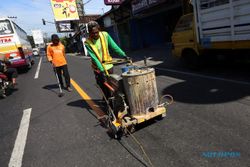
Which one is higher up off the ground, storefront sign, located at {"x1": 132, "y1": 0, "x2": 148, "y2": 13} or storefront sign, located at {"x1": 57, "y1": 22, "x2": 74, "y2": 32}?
storefront sign, located at {"x1": 57, "y1": 22, "x2": 74, "y2": 32}

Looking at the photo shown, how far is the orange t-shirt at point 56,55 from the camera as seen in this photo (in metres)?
7.83

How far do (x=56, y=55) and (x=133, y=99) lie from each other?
4805 mm

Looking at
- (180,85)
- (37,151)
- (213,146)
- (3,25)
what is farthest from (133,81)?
(3,25)

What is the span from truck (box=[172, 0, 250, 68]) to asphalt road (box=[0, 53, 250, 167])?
3.31 ft

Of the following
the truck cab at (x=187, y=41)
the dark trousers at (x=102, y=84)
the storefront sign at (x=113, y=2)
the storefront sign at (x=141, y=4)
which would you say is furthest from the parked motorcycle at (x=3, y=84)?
the storefront sign at (x=113, y=2)

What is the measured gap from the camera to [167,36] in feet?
66.9

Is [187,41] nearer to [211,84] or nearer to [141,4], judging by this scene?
[211,84]

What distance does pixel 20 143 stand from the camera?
4238 millimetres

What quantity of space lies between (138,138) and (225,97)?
242 centimetres

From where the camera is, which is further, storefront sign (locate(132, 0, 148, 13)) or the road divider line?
storefront sign (locate(132, 0, 148, 13))

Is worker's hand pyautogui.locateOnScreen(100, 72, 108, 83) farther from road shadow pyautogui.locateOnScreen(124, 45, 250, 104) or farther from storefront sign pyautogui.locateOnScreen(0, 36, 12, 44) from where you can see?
storefront sign pyautogui.locateOnScreen(0, 36, 12, 44)

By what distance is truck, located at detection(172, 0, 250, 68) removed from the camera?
19.1ft

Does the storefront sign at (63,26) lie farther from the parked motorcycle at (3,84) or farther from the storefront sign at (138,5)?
the parked motorcycle at (3,84)

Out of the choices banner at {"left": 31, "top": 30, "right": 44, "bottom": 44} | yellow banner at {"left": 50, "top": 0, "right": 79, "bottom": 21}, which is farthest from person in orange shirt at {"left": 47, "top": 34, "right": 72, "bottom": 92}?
banner at {"left": 31, "top": 30, "right": 44, "bottom": 44}
